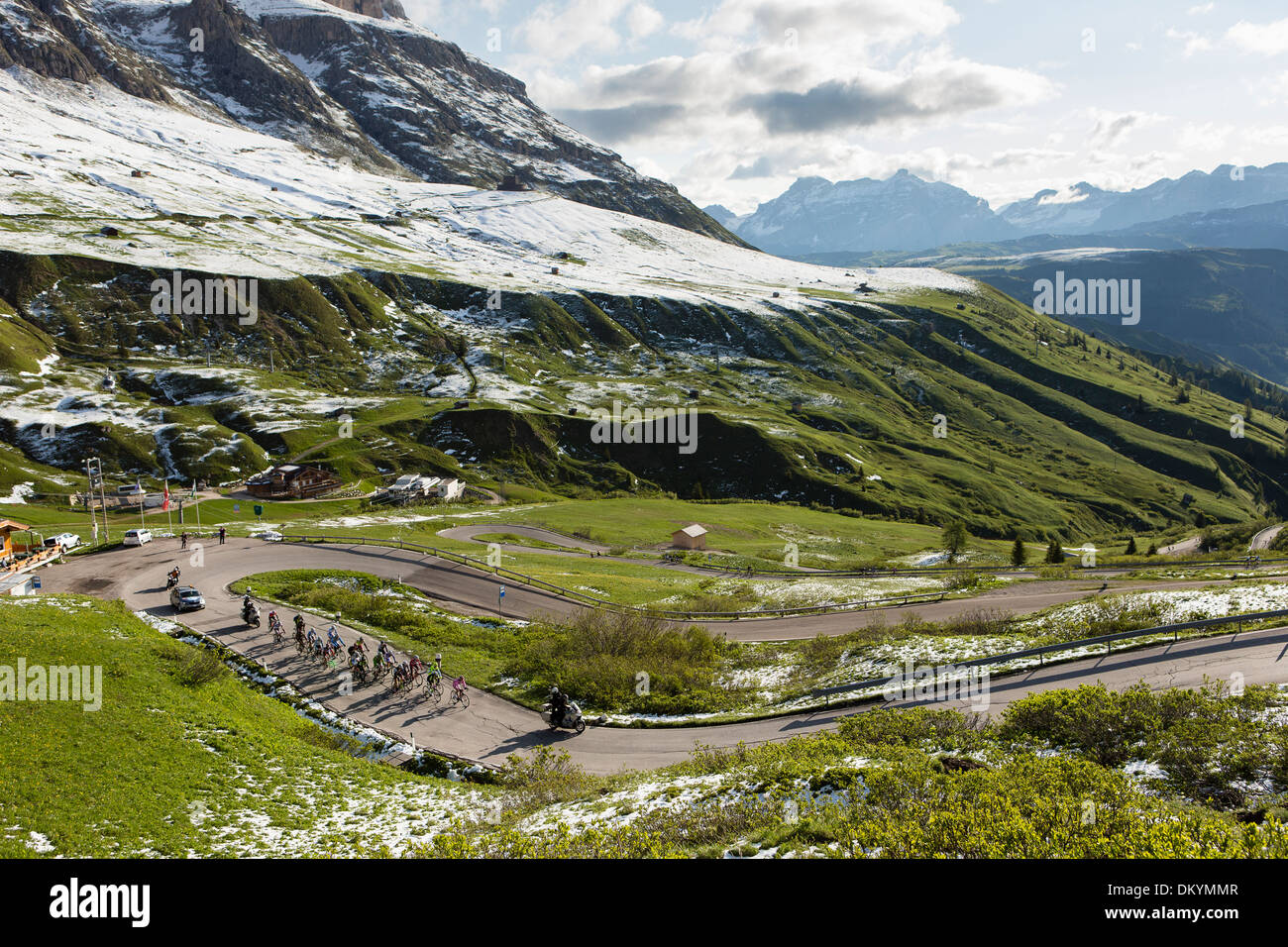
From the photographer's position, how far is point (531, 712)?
109ft

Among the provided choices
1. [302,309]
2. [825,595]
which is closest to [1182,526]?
[825,595]

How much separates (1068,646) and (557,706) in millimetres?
24051

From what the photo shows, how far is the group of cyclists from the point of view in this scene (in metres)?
34.2

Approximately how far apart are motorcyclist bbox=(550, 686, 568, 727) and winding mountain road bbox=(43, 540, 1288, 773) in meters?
0.66

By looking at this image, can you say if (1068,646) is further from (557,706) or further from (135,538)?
(135,538)

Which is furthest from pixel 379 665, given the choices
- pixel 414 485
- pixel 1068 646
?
pixel 414 485

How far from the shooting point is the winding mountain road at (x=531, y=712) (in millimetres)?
27906

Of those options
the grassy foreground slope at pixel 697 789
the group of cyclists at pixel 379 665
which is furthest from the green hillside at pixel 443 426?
the grassy foreground slope at pixel 697 789

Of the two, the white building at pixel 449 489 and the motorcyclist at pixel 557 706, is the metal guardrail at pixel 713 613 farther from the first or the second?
the white building at pixel 449 489

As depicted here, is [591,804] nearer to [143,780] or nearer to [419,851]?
[419,851]

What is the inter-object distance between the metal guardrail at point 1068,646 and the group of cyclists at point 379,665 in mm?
19027

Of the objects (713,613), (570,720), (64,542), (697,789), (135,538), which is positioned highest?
(135,538)

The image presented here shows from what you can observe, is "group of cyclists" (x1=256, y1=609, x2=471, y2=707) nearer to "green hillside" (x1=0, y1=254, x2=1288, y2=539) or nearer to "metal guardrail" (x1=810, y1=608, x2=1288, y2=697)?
"metal guardrail" (x1=810, y1=608, x2=1288, y2=697)
